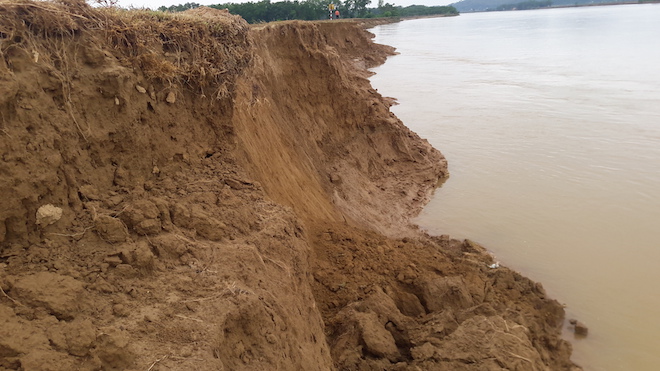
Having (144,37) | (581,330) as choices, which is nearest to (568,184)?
(581,330)

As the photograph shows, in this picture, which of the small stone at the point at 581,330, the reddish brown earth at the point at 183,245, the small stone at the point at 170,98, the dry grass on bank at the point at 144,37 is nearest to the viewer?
the reddish brown earth at the point at 183,245

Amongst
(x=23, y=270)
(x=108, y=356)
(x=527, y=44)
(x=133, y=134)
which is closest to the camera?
(x=108, y=356)

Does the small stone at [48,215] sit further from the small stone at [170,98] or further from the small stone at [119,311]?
the small stone at [170,98]

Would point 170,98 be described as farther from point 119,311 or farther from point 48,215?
point 119,311

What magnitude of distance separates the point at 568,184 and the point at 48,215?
10.6 metres

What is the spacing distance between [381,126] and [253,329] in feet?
28.3

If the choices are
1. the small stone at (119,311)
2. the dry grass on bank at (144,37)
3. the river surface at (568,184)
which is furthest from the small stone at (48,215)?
the river surface at (568,184)

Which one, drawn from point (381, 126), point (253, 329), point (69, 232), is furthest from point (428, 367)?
point (381, 126)

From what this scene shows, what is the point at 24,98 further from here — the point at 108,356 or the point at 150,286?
the point at 108,356

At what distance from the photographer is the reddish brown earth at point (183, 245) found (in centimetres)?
307

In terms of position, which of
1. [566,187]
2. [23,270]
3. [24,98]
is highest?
[24,98]

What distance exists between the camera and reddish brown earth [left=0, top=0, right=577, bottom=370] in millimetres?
3068

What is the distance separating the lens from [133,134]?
4.37m

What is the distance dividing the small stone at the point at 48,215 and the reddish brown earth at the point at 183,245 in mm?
15
